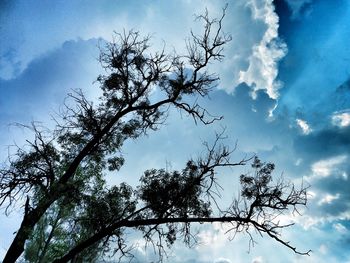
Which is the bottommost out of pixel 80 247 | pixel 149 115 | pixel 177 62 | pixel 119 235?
pixel 80 247

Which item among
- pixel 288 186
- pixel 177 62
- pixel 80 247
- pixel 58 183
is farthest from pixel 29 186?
pixel 288 186

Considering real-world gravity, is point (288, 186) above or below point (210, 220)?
above

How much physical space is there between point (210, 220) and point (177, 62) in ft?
23.6

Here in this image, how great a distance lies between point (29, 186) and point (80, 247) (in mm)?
3659

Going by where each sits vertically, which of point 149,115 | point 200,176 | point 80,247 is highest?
point 149,115

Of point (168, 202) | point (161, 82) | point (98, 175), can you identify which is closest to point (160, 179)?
point (168, 202)

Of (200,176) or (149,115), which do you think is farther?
(149,115)

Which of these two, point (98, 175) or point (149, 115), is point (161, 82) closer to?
point (149, 115)

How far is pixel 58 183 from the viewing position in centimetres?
1174

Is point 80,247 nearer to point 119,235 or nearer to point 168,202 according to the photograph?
point 119,235

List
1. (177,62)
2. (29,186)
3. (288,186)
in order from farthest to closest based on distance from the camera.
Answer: (177,62)
(29,186)
(288,186)

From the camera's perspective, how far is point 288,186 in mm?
10508

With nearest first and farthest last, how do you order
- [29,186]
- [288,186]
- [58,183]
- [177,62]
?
[288,186] < [58,183] < [29,186] < [177,62]

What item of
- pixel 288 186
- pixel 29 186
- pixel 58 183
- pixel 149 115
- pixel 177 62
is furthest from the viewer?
pixel 149 115
